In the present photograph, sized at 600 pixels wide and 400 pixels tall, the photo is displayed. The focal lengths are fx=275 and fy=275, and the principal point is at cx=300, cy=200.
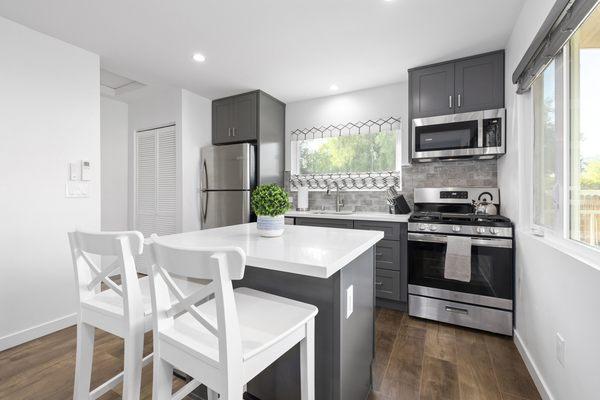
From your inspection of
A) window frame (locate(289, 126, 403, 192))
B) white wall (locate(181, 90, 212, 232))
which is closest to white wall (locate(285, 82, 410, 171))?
window frame (locate(289, 126, 403, 192))

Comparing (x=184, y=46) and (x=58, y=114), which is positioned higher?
(x=184, y=46)

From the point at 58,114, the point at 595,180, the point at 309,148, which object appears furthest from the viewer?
the point at 309,148

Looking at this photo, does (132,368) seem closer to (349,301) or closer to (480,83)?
(349,301)

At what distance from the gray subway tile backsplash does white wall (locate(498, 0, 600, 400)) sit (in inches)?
8.8

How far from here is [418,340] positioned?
7.23ft

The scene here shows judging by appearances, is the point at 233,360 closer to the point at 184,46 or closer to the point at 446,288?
the point at 446,288

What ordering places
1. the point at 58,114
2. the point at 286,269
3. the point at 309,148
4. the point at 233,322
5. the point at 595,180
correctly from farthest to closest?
the point at 309,148 → the point at 58,114 → the point at 595,180 → the point at 286,269 → the point at 233,322

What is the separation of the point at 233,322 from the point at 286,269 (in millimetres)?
275

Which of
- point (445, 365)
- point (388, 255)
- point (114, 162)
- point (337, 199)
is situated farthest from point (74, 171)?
point (445, 365)

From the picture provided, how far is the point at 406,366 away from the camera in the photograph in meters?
1.87

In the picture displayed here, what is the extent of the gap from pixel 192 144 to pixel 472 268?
11.6 feet

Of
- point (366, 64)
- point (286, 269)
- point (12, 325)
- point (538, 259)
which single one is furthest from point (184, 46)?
point (538, 259)

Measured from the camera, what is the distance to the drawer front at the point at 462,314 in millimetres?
2227

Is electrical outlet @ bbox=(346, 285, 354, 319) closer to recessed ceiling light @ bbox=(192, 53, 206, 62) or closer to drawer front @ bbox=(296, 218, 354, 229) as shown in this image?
drawer front @ bbox=(296, 218, 354, 229)
